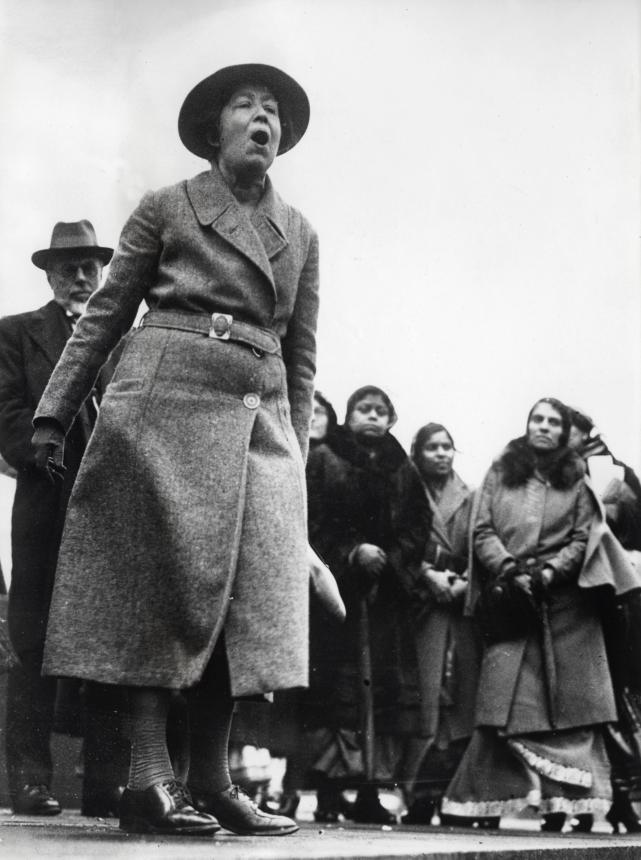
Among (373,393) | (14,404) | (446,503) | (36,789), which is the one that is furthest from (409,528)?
(36,789)

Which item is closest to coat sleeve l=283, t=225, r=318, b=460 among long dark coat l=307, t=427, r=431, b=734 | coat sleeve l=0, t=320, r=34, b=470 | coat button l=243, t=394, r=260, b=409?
coat button l=243, t=394, r=260, b=409

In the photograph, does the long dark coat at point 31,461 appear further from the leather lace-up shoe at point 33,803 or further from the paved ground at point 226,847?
the paved ground at point 226,847

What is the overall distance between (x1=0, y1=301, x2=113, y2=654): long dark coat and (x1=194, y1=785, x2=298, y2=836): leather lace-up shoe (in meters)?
1.12

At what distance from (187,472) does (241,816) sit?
2.82ft

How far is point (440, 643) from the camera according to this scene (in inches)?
240

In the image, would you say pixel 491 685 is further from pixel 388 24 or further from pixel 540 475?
pixel 388 24

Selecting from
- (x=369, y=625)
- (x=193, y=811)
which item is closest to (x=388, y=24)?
Answer: (x=369, y=625)

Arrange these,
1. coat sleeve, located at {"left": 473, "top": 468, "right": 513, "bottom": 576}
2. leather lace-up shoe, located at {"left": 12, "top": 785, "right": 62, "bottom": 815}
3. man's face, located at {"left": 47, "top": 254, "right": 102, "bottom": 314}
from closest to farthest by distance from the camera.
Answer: leather lace-up shoe, located at {"left": 12, "top": 785, "right": 62, "bottom": 815} → man's face, located at {"left": 47, "top": 254, "right": 102, "bottom": 314} → coat sleeve, located at {"left": 473, "top": 468, "right": 513, "bottom": 576}

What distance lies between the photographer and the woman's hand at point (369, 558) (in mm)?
5934

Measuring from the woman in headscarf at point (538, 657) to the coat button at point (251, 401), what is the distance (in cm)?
269

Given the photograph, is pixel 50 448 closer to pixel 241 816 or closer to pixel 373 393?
pixel 241 816

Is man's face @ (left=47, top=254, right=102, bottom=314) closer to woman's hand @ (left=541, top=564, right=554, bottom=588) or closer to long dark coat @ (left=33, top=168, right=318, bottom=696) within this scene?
long dark coat @ (left=33, top=168, right=318, bottom=696)

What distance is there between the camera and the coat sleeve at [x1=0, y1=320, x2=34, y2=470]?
4.56m

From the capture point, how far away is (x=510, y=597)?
231 inches
